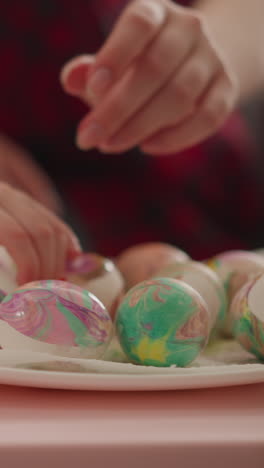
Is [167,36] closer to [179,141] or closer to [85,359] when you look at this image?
[179,141]

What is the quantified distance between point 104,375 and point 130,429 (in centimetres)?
4

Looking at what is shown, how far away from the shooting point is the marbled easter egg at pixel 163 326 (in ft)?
1.22

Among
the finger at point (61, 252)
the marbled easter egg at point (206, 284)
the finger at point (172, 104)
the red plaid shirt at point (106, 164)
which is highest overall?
the finger at point (61, 252)

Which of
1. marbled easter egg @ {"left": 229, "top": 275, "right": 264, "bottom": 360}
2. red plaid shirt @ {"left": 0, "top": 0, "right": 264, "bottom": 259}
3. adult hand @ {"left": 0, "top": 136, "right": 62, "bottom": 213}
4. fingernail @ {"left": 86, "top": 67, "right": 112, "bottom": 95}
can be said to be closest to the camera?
marbled easter egg @ {"left": 229, "top": 275, "right": 264, "bottom": 360}

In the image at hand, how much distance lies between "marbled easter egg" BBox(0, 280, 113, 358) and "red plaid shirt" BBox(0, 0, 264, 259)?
31.4 inches

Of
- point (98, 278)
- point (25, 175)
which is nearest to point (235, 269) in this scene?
point (98, 278)

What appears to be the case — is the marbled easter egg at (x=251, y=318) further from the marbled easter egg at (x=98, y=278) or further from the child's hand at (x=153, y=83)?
the child's hand at (x=153, y=83)

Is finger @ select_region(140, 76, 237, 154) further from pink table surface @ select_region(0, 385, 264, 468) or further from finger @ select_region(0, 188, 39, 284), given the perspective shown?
pink table surface @ select_region(0, 385, 264, 468)

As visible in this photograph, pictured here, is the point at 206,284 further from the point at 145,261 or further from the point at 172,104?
the point at 172,104

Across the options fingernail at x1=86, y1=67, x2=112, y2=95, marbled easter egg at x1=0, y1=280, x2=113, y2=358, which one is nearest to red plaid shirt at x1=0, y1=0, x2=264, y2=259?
fingernail at x1=86, y1=67, x2=112, y2=95

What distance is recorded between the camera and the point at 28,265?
47 cm

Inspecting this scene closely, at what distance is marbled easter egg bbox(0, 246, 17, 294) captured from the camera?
1.43 feet

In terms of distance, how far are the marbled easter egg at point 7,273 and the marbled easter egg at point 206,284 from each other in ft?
0.37

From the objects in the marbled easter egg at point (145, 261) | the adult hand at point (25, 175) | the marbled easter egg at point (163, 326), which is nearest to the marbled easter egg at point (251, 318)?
the marbled easter egg at point (163, 326)
